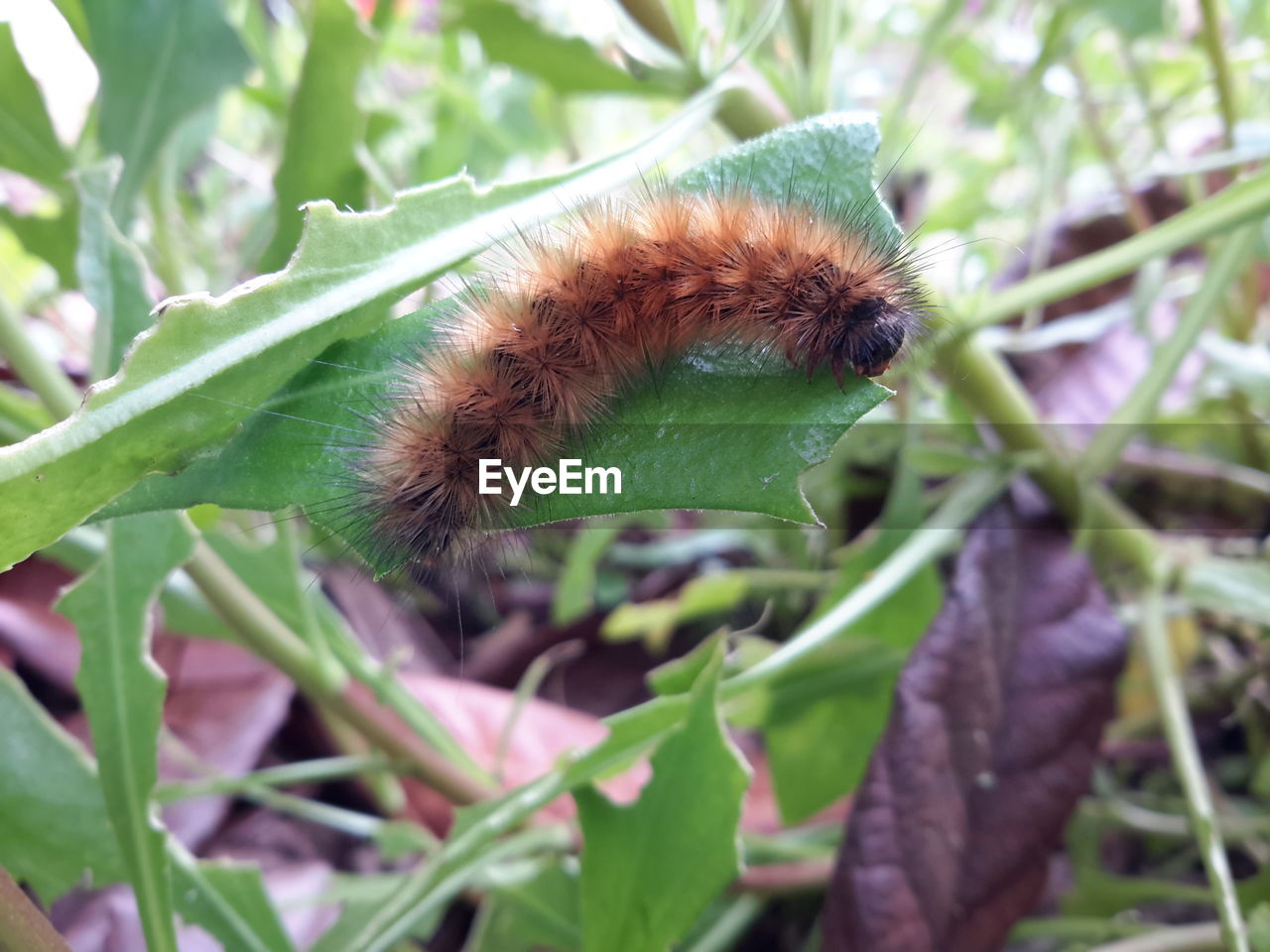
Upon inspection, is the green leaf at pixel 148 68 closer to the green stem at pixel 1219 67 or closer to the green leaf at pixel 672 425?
the green leaf at pixel 672 425

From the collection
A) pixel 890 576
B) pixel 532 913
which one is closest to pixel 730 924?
pixel 532 913

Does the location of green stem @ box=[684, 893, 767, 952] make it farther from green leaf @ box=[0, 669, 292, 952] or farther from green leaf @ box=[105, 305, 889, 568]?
green leaf @ box=[105, 305, 889, 568]

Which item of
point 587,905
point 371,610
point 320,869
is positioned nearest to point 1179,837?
point 587,905

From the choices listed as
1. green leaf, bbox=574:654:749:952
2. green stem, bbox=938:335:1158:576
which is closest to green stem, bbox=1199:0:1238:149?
green stem, bbox=938:335:1158:576

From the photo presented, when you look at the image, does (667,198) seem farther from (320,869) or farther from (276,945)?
(320,869)

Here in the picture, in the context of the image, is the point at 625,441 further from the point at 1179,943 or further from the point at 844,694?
the point at 1179,943

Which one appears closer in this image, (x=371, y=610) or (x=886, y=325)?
(x=886, y=325)
